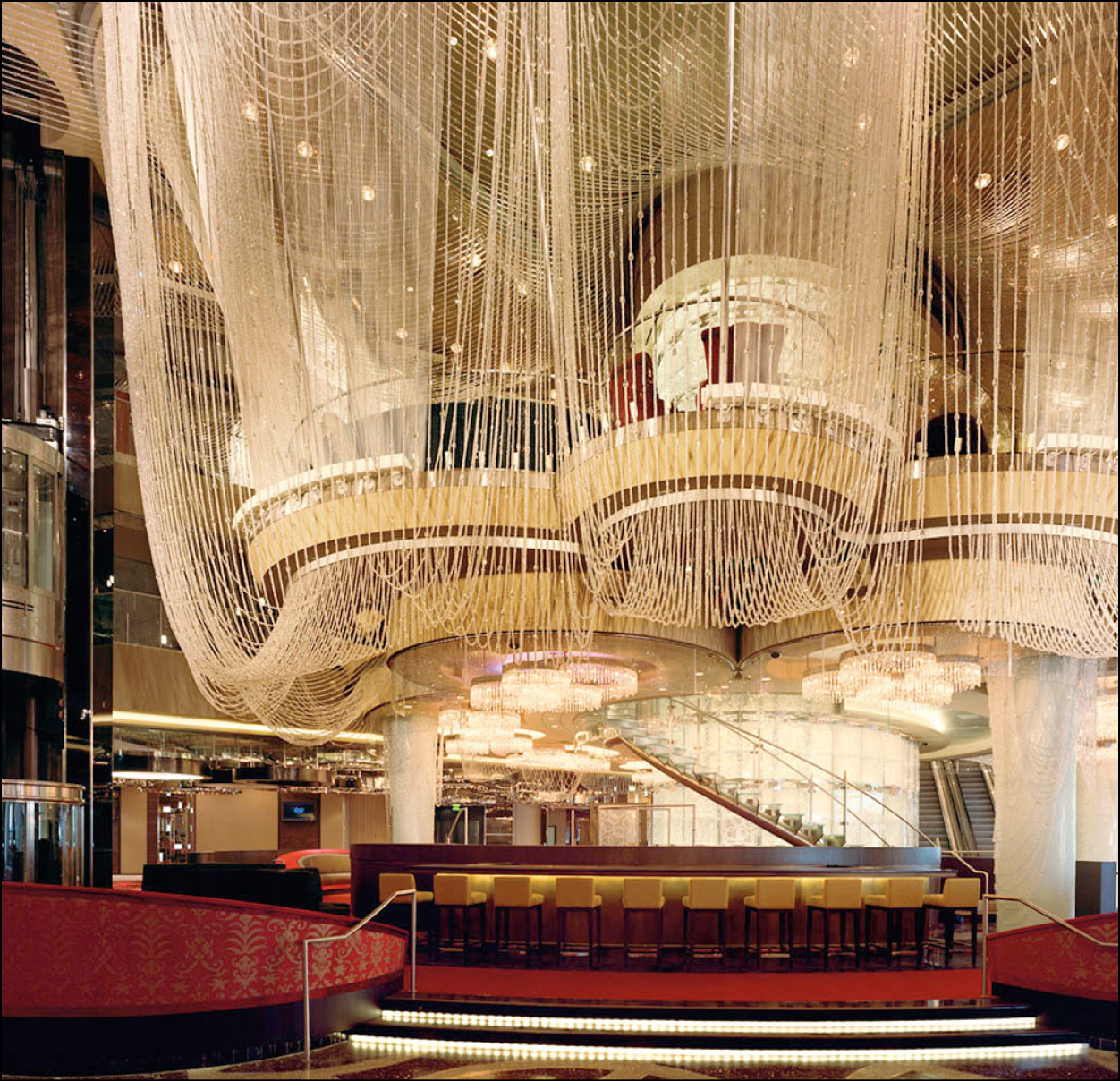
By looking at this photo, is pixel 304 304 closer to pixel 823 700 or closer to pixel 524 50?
pixel 524 50

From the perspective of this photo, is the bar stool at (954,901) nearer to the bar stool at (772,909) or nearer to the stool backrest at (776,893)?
the bar stool at (772,909)

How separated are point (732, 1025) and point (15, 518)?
6.42 m

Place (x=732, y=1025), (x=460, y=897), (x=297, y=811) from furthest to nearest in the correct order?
1. (x=297, y=811)
2. (x=460, y=897)
3. (x=732, y=1025)

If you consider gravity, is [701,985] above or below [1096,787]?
below

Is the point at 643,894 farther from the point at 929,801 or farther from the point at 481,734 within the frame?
the point at 929,801

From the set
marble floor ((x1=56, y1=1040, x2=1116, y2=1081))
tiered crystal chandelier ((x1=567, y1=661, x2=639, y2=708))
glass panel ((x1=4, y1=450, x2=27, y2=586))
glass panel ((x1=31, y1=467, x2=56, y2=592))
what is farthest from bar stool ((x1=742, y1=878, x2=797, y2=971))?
glass panel ((x1=4, y1=450, x2=27, y2=586))

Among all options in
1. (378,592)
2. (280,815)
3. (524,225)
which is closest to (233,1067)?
(378,592)

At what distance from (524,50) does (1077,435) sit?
380 centimetres

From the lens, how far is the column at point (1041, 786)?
12.3m

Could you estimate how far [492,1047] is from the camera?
741 centimetres

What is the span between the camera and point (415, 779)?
16625 millimetres

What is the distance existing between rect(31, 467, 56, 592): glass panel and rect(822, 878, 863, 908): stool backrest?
23.4ft

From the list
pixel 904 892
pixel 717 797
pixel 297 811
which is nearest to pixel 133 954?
pixel 904 892

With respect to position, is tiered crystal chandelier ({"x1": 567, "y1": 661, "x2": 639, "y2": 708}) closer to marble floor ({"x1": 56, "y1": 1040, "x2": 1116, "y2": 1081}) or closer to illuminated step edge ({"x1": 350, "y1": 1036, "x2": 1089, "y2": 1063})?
illuminated step edge ({"x1": 350, "y1": 1036, "x2": 1089, "y2": 1063})
